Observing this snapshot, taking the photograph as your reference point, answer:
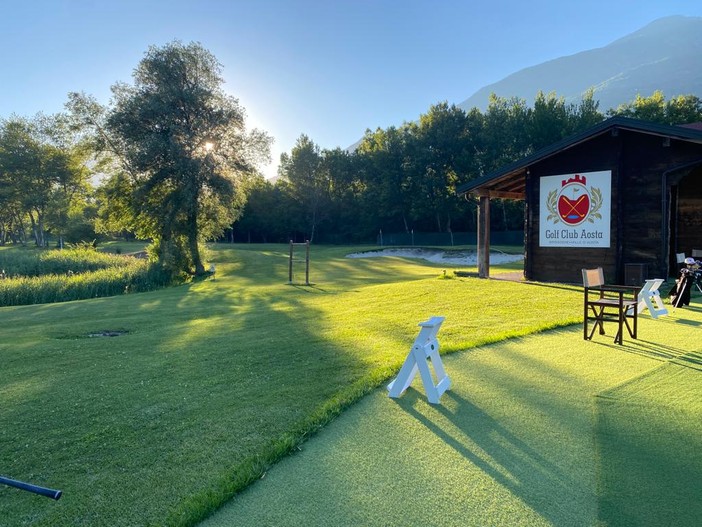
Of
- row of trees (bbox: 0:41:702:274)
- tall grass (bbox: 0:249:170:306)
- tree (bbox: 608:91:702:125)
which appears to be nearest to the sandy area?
row of trees (bbox: 0:41:702:274)

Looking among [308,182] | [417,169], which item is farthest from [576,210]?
[308,182]

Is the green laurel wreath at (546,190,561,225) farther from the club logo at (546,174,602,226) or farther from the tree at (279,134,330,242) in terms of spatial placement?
the tree at (279,134,330,242)

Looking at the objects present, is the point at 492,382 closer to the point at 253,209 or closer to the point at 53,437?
the point at 53,437

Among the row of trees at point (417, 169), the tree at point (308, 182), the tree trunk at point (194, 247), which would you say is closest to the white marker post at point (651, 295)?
the tree trunk at point (194, 247)

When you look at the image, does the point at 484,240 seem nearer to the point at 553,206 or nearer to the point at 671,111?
the point at 553,206

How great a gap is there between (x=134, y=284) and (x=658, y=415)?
19438 mm

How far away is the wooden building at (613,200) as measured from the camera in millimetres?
11977

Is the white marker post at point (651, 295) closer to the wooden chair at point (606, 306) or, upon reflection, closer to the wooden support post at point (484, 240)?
the wooden chair at point (606, 306)

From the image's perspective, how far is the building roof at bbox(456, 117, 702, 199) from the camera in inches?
435

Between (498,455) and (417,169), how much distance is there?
44.1m

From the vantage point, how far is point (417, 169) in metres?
45.7

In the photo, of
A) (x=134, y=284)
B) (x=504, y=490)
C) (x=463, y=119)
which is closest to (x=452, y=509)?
(x=504, y=490)

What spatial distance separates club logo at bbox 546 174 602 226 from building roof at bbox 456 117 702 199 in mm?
1100

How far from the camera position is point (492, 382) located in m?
4.98
